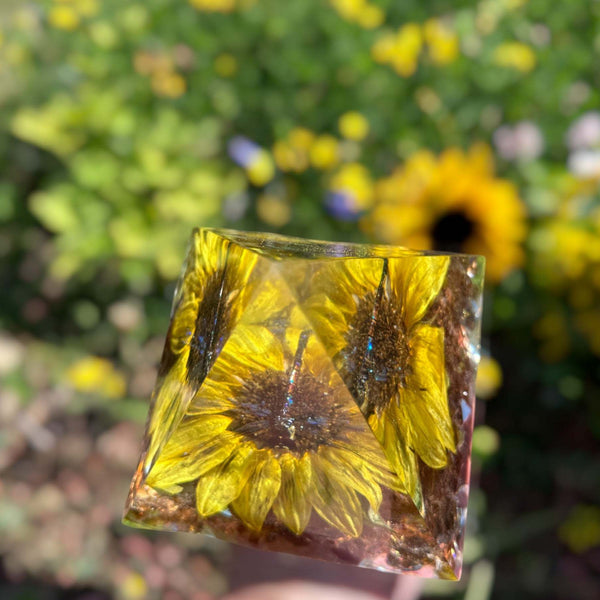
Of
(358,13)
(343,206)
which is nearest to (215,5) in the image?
(358,13)

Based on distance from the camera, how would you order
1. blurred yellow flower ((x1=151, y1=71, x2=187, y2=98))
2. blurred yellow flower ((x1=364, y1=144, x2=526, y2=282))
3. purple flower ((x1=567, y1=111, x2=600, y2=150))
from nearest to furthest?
1. blurred yellow flower ((x1=364, y1=144, x2=526, y2=282))
2. purple flower ((x1=567, y1=111, x2=600, y2=150))
3. blurred yellow flower ((x1=151, y1=71, x2=187, y2=98))

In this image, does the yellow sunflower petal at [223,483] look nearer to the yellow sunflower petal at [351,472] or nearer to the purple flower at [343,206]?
the yellow sunflower petal at [351,472]

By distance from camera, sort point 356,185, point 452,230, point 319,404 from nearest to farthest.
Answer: point 319,404, point 452,230, point 356,185

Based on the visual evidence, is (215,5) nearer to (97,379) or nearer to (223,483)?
(97,379)

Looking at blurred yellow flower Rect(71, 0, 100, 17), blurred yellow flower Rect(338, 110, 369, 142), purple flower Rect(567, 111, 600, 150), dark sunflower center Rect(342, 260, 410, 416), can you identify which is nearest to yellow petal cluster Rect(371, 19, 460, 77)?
blurred yellow flower Rect(338, 110, 369, 142)

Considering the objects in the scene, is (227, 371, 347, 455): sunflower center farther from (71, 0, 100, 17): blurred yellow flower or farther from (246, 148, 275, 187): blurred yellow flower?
(71, 0, 100, 17): blurred yellow flower

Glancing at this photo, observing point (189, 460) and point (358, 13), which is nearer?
point (189, 460)
